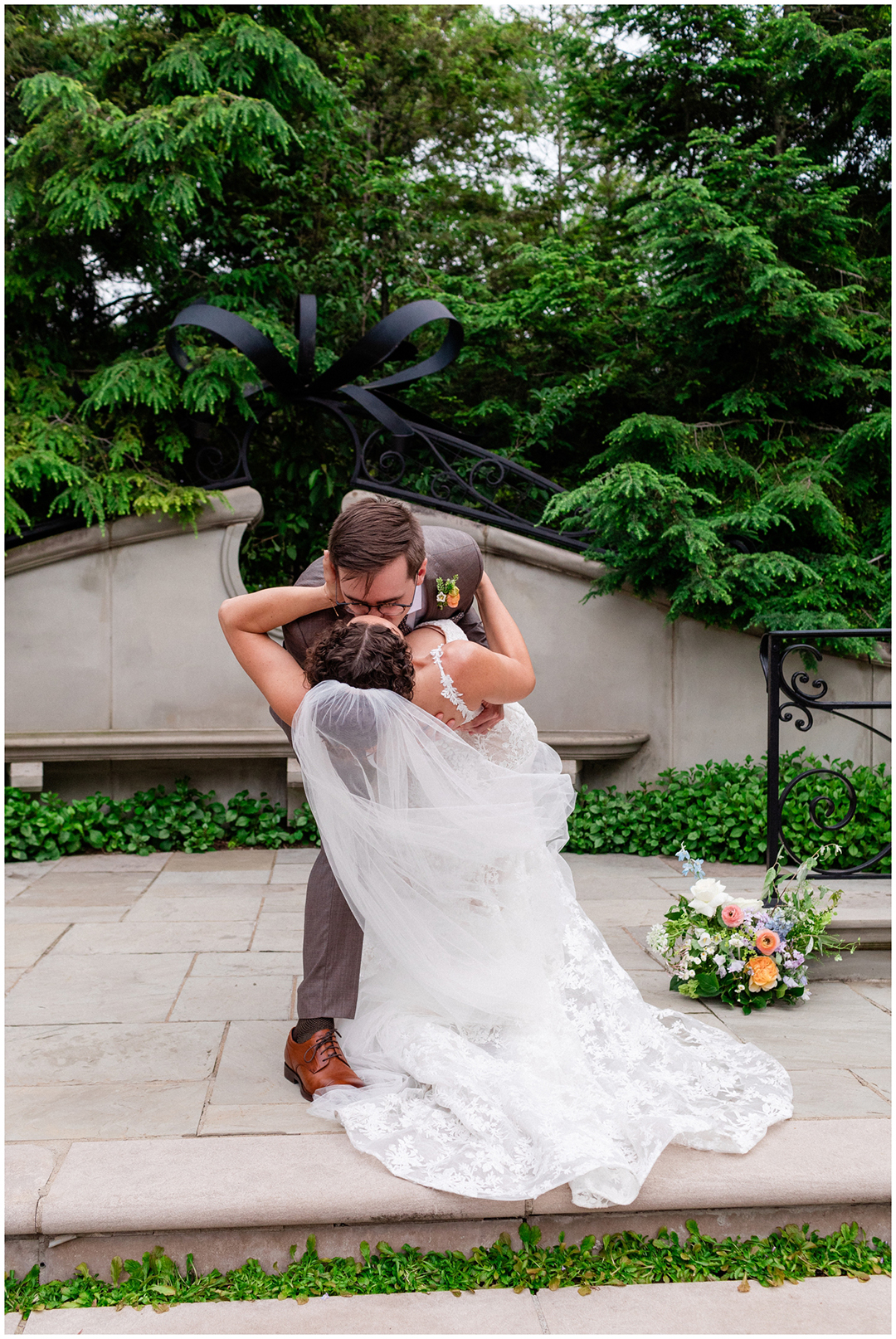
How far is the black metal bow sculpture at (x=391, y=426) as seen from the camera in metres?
6.21

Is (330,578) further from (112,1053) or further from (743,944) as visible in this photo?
(743,944)

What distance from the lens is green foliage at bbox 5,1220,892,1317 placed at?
86.1 inches

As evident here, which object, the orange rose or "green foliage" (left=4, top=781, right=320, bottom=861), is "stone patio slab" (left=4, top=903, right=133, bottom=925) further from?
the orange rose

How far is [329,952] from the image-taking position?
2820 millimetres

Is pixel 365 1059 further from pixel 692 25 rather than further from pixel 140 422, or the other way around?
pixel 692 25

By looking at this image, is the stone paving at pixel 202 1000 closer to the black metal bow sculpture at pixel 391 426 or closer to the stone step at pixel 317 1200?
the stone step at pixel 317 1200

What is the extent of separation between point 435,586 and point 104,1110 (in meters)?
1.83

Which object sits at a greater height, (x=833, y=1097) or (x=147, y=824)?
(x=147, y=824)

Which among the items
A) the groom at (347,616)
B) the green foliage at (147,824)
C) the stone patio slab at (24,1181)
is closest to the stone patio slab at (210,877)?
the green foliage at (147,824)

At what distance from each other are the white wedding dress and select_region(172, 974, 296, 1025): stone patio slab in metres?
0.63

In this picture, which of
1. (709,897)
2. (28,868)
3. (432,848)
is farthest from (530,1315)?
(28,868)

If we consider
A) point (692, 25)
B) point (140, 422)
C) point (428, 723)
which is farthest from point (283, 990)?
point (692, 25)

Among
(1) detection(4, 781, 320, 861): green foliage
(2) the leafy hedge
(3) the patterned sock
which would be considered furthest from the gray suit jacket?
(1) detection(4, 781, 320, 861): green foliage

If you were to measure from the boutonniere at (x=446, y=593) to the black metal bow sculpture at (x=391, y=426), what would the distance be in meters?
3.49
